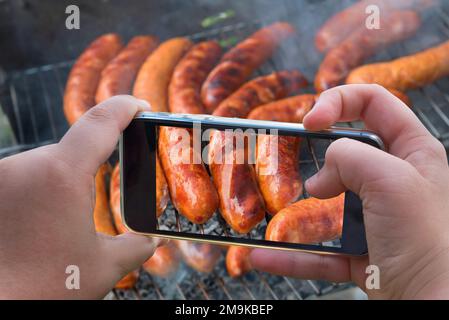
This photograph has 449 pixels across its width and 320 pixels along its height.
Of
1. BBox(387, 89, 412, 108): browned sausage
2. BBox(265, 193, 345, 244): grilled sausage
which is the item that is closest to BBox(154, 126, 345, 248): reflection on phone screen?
BBox(265, 193, 345, 244): grilled sausage

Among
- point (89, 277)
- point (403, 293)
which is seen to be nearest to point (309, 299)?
point (403, 293)

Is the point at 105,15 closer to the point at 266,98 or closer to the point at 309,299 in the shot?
the point at 266,98

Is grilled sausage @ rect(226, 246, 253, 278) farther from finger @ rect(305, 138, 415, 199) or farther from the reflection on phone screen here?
finger @ rect(305, 138, 415, 199)

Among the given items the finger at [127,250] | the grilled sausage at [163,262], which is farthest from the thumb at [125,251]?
the grilled sausage at [163,262]

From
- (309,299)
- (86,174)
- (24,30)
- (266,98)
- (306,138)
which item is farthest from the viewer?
(24,30)
